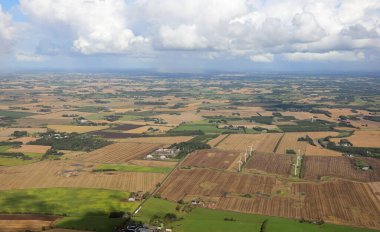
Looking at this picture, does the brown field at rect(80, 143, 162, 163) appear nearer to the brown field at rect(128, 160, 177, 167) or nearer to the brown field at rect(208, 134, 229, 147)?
the brown field at rect(128, 160, 177, 167)

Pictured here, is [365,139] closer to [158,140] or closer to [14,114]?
[158,140]

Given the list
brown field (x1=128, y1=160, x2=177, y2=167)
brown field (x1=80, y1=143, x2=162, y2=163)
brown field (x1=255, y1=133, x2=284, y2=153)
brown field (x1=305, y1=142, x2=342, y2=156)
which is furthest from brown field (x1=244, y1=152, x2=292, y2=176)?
brown field (x1=80, y1=143, x2=162, y2=163)

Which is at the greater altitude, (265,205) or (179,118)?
(265,205)

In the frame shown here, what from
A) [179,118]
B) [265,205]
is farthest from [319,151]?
[179,118]

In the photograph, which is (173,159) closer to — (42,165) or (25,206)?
(42,165)

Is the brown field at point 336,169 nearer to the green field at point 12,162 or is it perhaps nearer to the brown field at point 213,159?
the brown field at point 213,159

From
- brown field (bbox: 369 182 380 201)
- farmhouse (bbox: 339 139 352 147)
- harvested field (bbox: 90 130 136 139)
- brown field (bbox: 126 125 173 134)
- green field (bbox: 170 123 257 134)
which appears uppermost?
brown field (bbox: 369 182 380 201)
